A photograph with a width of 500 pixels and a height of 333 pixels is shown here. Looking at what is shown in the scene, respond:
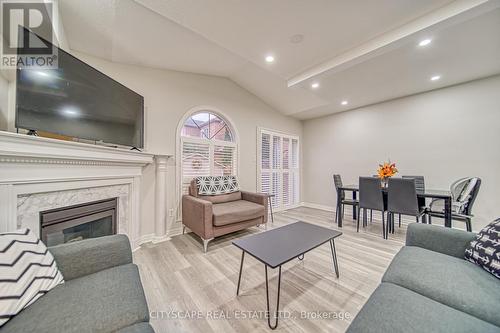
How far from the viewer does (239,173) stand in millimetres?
3906

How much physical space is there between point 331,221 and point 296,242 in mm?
2548

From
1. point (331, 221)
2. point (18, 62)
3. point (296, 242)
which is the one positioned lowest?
point (331, 221)

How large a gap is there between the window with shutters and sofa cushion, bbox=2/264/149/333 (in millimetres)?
3402

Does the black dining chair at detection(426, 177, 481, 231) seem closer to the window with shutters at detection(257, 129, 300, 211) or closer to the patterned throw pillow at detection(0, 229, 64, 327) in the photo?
the window with shutters at detection(257, 129, 300, 211)

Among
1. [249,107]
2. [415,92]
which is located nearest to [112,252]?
[249,107]

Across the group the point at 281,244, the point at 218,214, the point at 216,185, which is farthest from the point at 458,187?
the point at 216,185

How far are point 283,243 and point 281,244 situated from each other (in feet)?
0.10

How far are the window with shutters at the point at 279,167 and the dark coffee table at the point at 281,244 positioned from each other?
2.39 m

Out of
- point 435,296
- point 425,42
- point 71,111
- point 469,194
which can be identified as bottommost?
point 435,296

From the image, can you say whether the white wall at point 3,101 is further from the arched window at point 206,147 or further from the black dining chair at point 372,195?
the black dining chair at point 372,195

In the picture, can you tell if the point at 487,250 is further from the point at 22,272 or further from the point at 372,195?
the point at 22,272

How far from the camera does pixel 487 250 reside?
1.14 m

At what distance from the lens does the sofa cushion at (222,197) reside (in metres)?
3.12

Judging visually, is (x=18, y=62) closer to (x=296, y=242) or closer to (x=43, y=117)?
(x=43, y=117)
